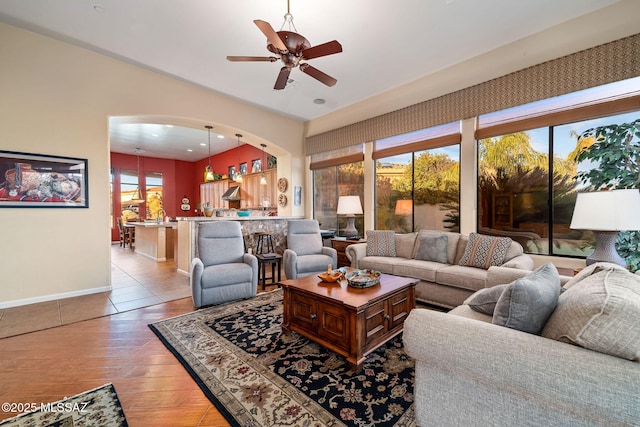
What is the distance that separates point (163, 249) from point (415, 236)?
18.6 feet

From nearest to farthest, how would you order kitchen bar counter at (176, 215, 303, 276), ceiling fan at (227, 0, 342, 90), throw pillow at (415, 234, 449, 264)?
ceiling fan at (227, 0, 342, 90) < throw pillow at (415, 234, 449, 264) < kitchen bar counter at (176, 215, 303, 276)

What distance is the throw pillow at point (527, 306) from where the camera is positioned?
1.18 metres

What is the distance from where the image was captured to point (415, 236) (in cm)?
406

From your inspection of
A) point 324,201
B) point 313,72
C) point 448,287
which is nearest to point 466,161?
point 448,287

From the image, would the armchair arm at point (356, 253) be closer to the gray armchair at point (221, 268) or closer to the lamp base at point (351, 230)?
the lamp base at point (351, 230)

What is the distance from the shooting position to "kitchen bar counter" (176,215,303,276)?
4.54 meters

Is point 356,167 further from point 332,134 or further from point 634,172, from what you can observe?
point 634,172

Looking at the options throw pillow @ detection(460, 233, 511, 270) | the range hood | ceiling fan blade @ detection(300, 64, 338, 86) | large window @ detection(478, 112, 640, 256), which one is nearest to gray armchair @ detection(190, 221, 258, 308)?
ceiling fan blade @ detection(300, 64, 338, 86)

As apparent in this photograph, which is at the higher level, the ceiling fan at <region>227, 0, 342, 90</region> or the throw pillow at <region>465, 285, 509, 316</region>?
the ceiling fan at <region>227, 0, 342, 90</region>

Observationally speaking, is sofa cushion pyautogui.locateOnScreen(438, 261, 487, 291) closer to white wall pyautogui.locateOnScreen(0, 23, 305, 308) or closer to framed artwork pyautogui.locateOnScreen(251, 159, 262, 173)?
white wall pyautogui.locateOnScreen(0, 23, 305, 308)

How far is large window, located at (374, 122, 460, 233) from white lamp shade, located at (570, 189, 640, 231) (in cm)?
174

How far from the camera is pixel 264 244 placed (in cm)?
542

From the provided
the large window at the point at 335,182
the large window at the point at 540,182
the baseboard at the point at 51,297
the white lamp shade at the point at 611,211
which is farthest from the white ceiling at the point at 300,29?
the baseboard at the point at 51,297

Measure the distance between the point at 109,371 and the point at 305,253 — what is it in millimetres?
2850
